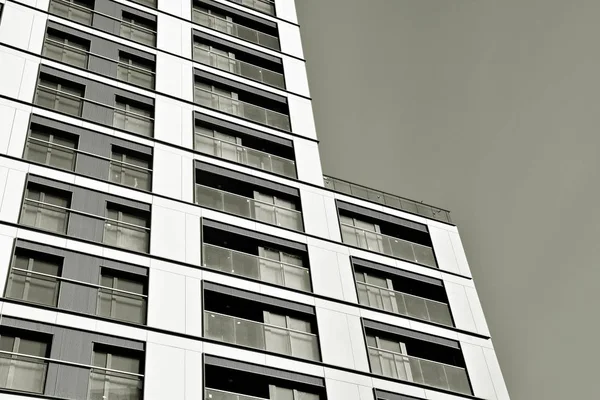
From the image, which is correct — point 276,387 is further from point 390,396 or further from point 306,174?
point 306,174

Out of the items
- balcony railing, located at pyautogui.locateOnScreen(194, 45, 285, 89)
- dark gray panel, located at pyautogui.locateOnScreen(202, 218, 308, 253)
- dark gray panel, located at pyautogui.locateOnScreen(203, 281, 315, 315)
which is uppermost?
balcony railing, located at pyautogui.locateOnScreen(194, 45, 285, 89)

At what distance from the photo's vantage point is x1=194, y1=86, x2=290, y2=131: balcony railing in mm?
36594

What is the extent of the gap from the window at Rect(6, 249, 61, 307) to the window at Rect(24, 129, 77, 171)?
14.9 feet

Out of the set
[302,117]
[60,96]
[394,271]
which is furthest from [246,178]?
[60,96]

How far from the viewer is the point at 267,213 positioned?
108 feet

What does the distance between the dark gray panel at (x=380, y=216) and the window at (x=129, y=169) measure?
8.84m

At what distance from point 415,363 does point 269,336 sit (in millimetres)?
6290

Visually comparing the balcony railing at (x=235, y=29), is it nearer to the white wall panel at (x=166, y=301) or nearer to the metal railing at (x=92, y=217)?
the metal railing at (x=92, y=217)

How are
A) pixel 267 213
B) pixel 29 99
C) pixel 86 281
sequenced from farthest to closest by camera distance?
pixel 267 213
pixel 29 99
pixel 86 281

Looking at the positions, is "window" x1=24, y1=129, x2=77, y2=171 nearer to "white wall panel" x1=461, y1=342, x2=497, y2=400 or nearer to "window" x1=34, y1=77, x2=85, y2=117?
"window" x1=34, y1=77, x2=85, y2=117

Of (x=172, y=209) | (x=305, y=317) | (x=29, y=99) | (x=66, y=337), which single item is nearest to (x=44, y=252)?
Result: (x=66, y=337)

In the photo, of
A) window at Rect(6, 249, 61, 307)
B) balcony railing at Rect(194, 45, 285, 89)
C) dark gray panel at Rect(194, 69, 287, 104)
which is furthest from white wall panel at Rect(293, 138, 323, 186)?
window at Rect(6, 249, 61, 307)

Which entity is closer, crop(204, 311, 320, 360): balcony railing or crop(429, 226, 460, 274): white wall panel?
crop(204, 311, 320, 360): balcony railing

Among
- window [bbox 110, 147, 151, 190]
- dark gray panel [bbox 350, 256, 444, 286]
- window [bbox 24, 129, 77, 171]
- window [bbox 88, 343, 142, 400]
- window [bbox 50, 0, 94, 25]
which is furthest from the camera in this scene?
window [bbox 50, 0, 94, 25]
